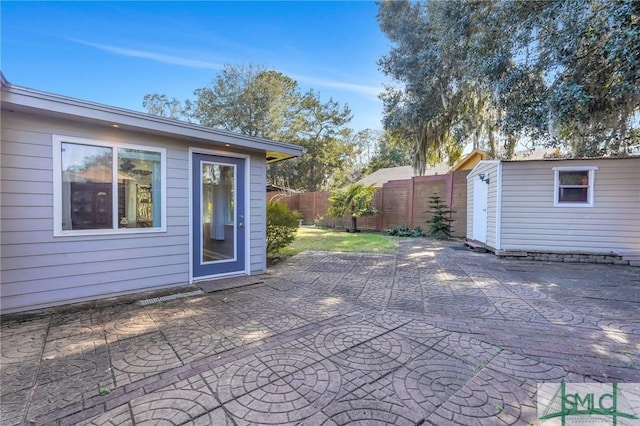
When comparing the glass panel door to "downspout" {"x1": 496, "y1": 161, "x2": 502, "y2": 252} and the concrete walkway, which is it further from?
"downspout" {"x1": 496, "y1": 161, "x2": 502, "y2": 252}

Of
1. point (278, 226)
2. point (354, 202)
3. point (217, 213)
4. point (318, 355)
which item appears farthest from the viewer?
point (354, 202)

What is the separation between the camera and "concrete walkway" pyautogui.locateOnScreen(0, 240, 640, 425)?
1.82 metres

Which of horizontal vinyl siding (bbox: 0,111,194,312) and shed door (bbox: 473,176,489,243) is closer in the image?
horizontal vinyl siding (bbox: 0,111,194,312)

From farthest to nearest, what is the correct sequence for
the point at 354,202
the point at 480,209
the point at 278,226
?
the point at 354,202 < the point at 480,209 < the point at 278,226

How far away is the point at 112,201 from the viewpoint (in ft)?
13.0

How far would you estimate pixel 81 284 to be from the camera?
147 inches

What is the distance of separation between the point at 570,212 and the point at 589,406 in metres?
6.51

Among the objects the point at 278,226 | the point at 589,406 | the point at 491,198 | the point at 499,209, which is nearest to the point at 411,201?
the point at 491,198

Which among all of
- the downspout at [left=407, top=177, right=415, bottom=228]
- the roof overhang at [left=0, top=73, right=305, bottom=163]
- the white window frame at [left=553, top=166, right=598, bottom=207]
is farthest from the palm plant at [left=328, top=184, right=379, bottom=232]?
the roof overhang at [left=0, top=73, right=305, bottom=163]

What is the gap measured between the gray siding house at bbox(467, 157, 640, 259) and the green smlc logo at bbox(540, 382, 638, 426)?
5789 millimetres

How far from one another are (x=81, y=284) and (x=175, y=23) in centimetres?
667

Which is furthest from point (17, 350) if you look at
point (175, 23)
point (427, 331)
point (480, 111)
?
point (480, 111)

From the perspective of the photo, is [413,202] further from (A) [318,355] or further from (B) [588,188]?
(A) [318,355]

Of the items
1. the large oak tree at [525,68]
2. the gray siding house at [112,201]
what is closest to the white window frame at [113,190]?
the gray siding house at [112,201]
